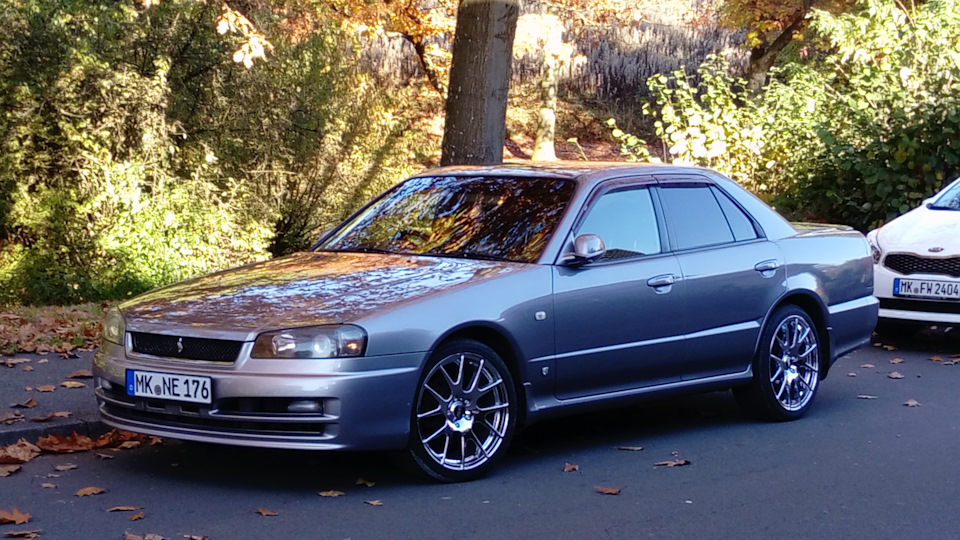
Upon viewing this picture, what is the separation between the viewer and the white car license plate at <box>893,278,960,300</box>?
11.5 metres

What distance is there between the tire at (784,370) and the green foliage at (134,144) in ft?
28.3

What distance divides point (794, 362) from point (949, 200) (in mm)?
4889

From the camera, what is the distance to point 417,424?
6426 mm

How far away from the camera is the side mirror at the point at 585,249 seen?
23.5ft

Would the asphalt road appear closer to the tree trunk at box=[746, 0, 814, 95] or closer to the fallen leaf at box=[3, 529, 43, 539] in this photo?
the fallen leaf at box=[3, 529, 43, 539]

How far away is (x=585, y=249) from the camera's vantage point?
7.16 metres

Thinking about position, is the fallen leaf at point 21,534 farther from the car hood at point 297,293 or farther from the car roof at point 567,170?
the car roof at point 567,170

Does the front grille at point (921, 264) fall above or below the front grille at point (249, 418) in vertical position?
above

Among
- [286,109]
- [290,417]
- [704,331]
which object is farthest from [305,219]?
[290,417]

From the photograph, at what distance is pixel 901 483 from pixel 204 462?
3.59 meters

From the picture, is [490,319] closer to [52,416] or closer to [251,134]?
[52,416]

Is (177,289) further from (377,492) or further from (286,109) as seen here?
(286,109)

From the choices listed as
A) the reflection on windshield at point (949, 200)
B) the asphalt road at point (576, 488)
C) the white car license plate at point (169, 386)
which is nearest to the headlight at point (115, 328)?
the white car license plate at point (169, 386)

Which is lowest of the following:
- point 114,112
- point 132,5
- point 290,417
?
point 290,417
